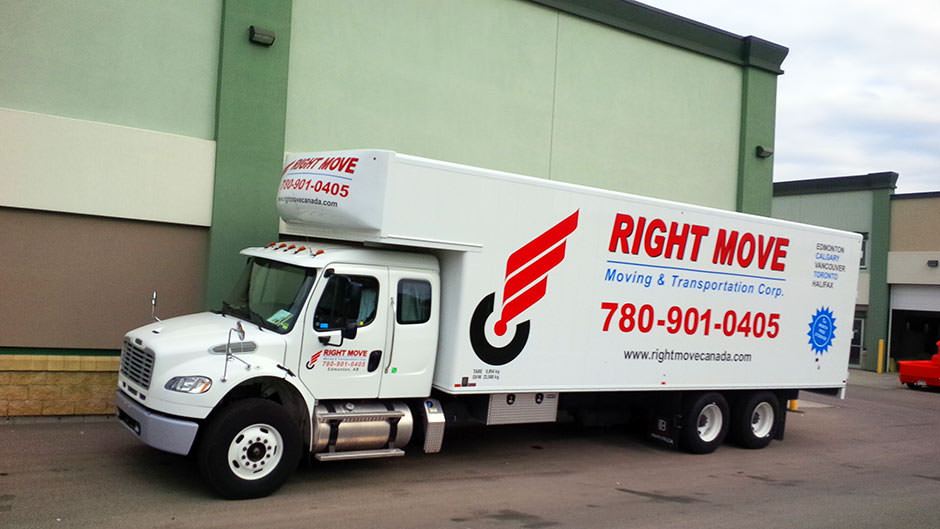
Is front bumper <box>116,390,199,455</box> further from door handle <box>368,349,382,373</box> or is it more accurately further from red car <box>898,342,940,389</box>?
red car <box>898,342,940,389</box>

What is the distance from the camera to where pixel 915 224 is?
29953 millimetres

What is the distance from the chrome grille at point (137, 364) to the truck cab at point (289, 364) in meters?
0.01

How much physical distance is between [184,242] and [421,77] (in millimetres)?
4936

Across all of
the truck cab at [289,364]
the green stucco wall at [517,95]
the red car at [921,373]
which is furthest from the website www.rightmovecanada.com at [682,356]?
the red car at [921,373]

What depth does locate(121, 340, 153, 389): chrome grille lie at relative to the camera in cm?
794

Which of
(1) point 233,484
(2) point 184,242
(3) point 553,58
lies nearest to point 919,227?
(3) point 553,58

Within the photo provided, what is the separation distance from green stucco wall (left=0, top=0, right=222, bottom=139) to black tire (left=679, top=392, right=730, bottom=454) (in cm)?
810

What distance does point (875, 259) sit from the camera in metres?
30.5

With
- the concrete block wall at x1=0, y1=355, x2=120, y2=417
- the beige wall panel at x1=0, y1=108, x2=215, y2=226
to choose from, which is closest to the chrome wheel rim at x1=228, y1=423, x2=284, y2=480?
the concrete block wall at x1=0, y1=355, x2=120, y2=417

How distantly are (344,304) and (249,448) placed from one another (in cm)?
175

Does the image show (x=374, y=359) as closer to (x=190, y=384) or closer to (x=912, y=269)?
(x=190, y=384)

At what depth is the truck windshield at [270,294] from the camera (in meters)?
8.55

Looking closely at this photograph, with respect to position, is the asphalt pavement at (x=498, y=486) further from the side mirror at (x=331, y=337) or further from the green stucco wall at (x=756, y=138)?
the green stucco wall at (x=756, y=138)

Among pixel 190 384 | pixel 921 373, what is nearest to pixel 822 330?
pixel 190 384
